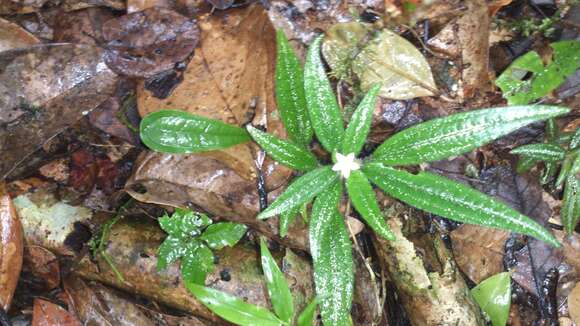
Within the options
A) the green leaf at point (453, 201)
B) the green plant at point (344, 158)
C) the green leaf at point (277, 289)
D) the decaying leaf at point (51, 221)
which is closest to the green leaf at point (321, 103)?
the green plant at point (344, 158)

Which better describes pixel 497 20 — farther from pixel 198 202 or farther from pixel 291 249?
pixel 198 202

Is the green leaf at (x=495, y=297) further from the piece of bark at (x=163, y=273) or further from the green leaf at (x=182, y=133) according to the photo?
the green leaf at (x=182, y=133)

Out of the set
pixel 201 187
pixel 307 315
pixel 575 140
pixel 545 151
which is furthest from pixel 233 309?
pixel 575 140

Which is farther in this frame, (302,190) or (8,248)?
(8,248)

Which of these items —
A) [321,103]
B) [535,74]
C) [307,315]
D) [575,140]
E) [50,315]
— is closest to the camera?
[321,103]

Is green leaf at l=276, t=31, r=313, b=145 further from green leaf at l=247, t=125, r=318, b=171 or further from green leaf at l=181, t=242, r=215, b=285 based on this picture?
green leaf at l=181, t=242, r=215, b=285

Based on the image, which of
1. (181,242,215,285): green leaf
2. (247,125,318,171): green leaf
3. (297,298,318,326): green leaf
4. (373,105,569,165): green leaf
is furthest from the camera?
(181,242,215,285): green leaf

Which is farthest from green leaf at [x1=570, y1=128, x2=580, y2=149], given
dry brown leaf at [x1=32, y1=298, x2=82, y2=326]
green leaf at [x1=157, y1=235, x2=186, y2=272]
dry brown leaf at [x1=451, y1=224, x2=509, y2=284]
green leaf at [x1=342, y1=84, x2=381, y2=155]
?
dry brown leaf at [x1=32, y1=298, x2=82, y2=326]

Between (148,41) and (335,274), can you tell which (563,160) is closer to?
(335,274)
